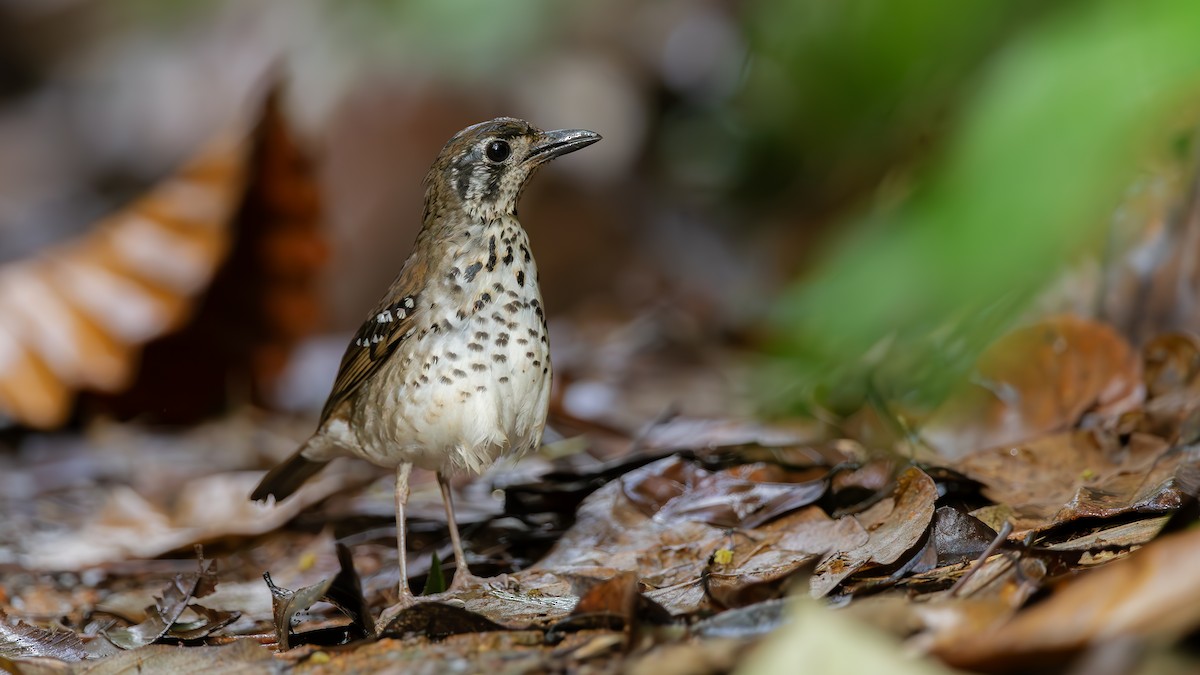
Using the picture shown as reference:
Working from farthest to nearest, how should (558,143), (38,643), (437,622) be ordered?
(558,143) < (38,643) < (437,622)

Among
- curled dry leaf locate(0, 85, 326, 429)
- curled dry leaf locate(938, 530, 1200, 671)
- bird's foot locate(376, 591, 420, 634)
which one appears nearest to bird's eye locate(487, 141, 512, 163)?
bird's foot locate(376, 591, 420, 634)

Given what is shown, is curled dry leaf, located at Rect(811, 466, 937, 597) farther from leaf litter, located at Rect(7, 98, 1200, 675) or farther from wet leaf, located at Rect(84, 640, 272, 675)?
wet leaf, located at Rect(84, 640, 272, 675)

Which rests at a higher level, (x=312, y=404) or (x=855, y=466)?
(x=312, y=404)

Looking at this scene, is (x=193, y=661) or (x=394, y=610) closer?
(x=193, y=661)

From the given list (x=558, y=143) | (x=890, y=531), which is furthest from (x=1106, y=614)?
(x=558, y=143)

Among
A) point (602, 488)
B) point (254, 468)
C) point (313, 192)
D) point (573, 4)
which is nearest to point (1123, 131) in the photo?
point (602, 488)

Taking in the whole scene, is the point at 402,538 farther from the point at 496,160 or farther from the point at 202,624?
the point at 496,160

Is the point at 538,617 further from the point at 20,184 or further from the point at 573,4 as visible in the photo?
the point at 20,184
